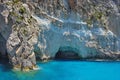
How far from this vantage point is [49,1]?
33.4m

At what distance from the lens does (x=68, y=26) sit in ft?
110

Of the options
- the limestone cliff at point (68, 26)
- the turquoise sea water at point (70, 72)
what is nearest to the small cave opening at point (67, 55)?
the limestone cliff at point (68, 26)

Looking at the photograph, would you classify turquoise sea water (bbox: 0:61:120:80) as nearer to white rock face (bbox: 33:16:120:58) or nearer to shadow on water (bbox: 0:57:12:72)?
shadow on water (bbox: 0:57:12:72)

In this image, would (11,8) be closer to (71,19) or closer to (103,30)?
(71,19)

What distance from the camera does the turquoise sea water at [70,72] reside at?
24469 millimetres

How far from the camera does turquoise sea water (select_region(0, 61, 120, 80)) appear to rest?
80.3ft

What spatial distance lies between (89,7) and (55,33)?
5.08m

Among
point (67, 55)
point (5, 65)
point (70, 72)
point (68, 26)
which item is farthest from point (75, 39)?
point (5, 65)

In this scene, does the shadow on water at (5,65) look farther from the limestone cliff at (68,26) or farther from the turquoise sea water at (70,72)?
the limestone cliff at (68,26)

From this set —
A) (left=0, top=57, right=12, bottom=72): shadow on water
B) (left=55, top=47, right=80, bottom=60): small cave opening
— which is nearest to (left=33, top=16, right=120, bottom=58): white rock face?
(left=55, top=47, right=80, bottom=60): small cave opening

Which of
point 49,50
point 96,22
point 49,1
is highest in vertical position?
point 49,1

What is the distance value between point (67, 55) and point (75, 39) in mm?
2002

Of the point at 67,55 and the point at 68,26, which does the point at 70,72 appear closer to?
the point at 67,55

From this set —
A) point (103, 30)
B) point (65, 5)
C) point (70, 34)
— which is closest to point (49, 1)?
point (65, 5)
